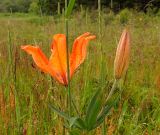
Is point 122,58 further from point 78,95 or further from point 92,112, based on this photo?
point 78,95

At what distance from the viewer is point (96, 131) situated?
1081 millimetres

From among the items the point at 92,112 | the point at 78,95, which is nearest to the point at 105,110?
the point at 92,112

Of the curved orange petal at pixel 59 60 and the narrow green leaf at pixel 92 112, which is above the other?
the curved orange petal at pixel 59 60

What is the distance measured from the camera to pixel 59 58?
1.99ft

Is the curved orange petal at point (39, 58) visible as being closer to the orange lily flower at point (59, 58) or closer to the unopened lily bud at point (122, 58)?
the orange lily flower at point (59, 58)

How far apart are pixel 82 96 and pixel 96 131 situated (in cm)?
46

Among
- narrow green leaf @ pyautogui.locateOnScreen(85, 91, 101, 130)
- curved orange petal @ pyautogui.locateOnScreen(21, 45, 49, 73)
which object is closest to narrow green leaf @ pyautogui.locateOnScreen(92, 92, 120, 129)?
narrow green leaf @ pyautogui.locateOnScreen(85, 91, 101, 130)

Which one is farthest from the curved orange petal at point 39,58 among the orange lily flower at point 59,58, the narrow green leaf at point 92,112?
the narrow green leaf at point 92,112

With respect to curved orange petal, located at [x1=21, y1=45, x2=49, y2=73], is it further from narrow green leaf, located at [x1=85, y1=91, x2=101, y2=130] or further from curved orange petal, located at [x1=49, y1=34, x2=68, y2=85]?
narrow green leaf, located at [x1=85, y1=91, x2=101, y2=130]

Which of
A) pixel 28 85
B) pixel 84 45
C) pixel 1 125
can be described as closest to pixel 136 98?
pixel 28 85

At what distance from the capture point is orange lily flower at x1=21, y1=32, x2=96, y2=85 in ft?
1.99

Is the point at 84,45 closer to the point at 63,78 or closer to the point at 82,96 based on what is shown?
the point at 63,78

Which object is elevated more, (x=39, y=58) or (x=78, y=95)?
(x=39, y=58)

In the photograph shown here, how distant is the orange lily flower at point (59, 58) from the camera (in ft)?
1.99
